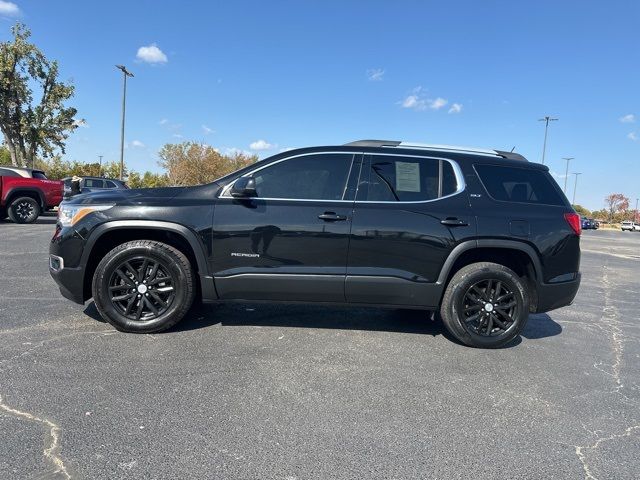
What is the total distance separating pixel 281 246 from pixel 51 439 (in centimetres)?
228

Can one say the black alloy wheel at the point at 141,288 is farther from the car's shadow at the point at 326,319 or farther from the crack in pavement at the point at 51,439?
the crack in pavement at the point at 51,439

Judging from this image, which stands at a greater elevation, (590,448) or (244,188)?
(244,188)

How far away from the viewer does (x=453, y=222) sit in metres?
4.27

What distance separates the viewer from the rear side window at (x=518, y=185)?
4461 millimetres

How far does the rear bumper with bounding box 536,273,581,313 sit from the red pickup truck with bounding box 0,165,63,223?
1475 cm

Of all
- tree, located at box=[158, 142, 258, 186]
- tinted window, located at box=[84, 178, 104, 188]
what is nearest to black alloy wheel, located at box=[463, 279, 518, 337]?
tinted window, located at box=[84, 178, 104, 188]

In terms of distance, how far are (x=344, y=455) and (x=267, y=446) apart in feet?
1.46

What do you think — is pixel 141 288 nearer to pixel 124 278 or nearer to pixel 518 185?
pixel 124 278

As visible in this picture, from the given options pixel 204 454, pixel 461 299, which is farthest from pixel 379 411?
pixel 461 299

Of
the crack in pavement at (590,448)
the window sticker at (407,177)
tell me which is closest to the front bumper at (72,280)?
the window sticker at (407,177)

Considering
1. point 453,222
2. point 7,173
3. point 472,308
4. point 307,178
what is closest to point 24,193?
point 7,173

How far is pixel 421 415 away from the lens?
304 cm

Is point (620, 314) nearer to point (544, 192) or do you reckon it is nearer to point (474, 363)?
point (544, 192)

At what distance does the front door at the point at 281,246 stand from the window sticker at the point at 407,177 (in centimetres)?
51
